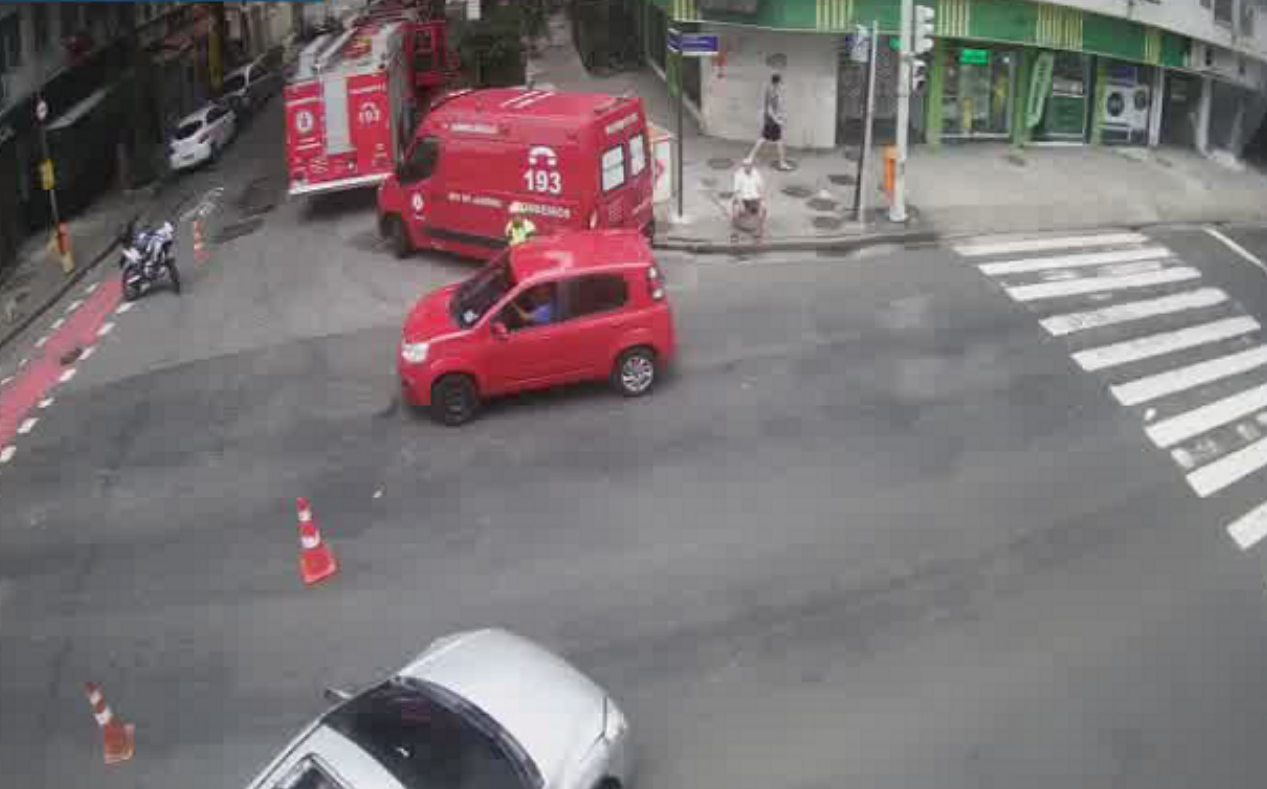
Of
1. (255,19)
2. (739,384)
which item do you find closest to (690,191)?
(739,384)

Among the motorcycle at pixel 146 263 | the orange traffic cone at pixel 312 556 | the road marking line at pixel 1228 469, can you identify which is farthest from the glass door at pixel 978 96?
the orange traffic cone at pixel 312 556

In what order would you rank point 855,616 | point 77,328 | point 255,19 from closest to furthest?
point 855,616
point 77,328
point 255,19

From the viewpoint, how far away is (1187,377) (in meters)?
16.4

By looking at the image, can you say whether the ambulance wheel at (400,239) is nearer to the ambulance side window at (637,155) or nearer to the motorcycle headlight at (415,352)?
the ambulance side window at (637,155)

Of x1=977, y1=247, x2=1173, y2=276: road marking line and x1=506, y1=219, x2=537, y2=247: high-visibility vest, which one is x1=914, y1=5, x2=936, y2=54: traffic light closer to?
x1=977, y1=247, x2=1173, y2=276: road marking line

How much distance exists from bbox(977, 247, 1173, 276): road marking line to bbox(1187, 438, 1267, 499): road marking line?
5954mm

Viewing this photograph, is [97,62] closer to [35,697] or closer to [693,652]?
[35,697]

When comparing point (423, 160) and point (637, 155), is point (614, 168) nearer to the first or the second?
point (637, 155)

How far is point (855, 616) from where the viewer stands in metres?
11.6

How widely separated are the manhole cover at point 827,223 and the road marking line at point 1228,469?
869cm

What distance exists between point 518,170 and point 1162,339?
32.3 feet

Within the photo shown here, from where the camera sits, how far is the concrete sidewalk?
21.8 m

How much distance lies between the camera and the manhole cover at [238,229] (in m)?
24.7

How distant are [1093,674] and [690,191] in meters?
14.7
